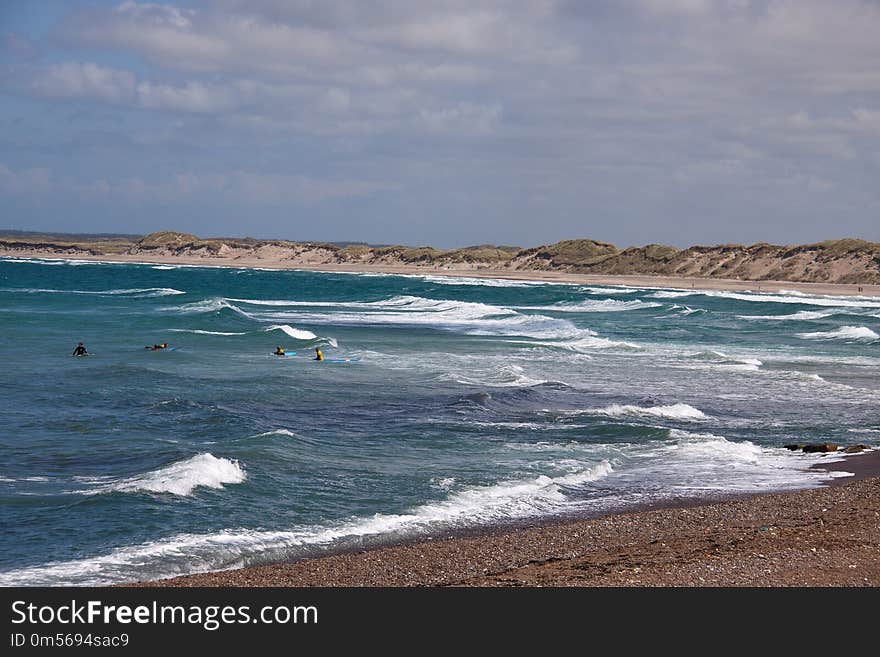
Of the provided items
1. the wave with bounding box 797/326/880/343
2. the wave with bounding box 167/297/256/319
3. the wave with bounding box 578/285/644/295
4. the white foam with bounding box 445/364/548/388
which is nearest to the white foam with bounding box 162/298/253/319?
the wave with bounding box 167/297/256/319

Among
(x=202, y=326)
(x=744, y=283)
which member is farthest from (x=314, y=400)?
(x=744, y=283)

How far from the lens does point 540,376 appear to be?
97.7 ft

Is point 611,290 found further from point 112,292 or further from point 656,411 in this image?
point 656,411

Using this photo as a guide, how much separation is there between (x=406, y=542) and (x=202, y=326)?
1378 inches

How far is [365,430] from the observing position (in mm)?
21109

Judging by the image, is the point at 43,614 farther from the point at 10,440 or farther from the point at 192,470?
the point at 10,440

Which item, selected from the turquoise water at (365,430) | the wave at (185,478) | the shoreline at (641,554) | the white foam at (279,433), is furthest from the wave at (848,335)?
the wave at (185,478)

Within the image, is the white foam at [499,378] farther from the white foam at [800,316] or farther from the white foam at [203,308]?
the white foam at [800,316]

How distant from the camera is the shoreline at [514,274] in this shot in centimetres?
9200

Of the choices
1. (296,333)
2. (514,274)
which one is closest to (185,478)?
(296,333)

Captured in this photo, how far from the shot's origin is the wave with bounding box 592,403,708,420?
23109 mm

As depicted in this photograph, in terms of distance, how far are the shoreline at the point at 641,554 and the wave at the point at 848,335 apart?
30.8 meters

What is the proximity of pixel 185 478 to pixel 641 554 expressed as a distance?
8.04 meters

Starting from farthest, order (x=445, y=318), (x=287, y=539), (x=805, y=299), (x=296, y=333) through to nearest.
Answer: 1. (x=805, y=299)
2. (x=445, y=318)
3. (x=296, y=333)
4. (x=287, y=539)
